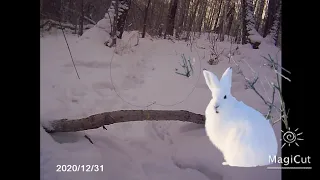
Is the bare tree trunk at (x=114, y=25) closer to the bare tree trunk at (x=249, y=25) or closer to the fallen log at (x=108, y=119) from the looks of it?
the fallen log at (x=108, y=119)

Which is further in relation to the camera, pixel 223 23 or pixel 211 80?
pixel 223 23

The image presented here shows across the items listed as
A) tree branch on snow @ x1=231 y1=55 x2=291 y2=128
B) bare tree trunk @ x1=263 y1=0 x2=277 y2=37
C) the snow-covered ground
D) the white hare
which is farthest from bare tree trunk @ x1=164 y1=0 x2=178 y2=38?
bare tree trunk @ x1=263 y1=0 x2=277 y2=37

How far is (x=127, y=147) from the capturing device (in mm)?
2115

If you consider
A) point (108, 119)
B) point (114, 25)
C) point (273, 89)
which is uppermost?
point (114, 25)

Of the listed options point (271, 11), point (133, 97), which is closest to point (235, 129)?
point (133, 97)

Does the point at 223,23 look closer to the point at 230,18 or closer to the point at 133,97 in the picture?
the point at 230,18

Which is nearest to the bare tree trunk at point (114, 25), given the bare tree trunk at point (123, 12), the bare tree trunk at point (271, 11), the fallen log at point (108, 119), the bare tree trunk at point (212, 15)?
the bare tree trunk at point (123, 12)

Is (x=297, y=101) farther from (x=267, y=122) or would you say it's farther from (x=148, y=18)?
(x=148, y=18)

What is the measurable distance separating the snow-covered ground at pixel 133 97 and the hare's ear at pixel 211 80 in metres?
0.07
